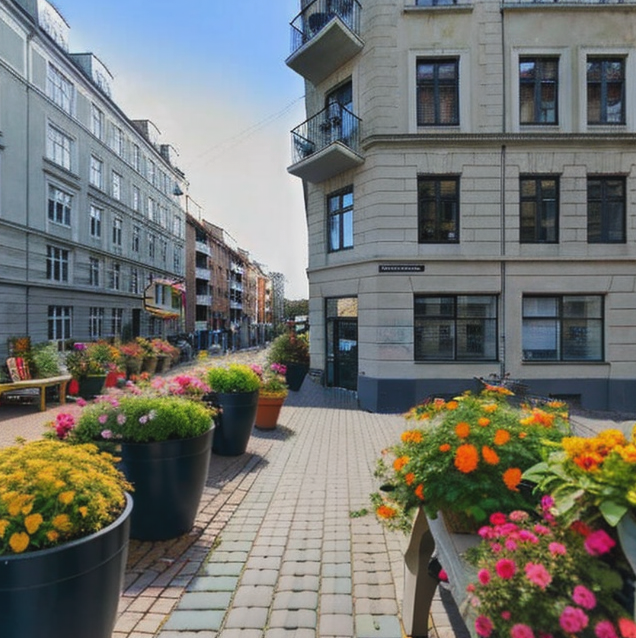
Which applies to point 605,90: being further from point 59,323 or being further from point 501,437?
point 59,323

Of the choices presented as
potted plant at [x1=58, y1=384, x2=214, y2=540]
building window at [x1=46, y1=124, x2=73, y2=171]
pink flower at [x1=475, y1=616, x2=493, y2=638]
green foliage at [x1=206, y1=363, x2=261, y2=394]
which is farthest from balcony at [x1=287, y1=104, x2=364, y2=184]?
→ building window at [x1=46, y1=124, x2=73, y2=171]

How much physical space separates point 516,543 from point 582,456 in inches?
18.3

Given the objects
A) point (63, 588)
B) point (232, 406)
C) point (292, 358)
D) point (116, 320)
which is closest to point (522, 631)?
point (63, 588)

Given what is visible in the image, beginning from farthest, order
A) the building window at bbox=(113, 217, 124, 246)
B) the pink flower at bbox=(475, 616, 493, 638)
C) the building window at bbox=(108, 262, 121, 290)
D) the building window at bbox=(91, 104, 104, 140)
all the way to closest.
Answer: the building window at bbox=(113, 217, 124, 246)
the building window at bbox=(108, 262, 121, 290)
the building window at bbox=(91, 104, 104, 140)
the pink flower at bbox=(475, 616, 493, 638)

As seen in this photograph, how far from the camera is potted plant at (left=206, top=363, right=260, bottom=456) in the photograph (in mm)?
6566

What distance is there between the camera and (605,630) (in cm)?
129

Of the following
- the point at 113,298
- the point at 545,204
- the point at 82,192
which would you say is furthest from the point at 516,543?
the point at 113,298

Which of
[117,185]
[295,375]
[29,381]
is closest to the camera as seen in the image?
[29,381]

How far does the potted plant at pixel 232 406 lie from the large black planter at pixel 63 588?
172 inches

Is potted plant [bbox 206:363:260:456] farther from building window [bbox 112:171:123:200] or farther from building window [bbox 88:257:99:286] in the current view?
building window [bbox 112:171:123:200]

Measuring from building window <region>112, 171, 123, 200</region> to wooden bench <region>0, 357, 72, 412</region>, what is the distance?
18.6 metres

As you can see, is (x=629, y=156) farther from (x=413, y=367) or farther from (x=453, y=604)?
(x=453, y=604)

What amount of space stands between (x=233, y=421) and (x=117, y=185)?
2693 cm

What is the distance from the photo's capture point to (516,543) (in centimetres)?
159
